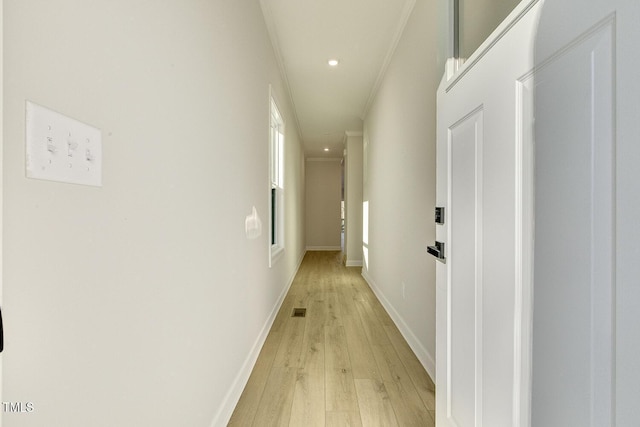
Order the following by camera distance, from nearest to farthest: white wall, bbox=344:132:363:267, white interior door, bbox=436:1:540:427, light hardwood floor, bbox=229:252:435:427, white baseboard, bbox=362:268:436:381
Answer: white interior door, bbox=436:1:540:427 < light hardwood floor, bbox=229:252:435:427 < white baseboard, bbox=362:268:436:381 < white wall, bbox=344:132:363:267

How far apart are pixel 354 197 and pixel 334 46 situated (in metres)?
3.25

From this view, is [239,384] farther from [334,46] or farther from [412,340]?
[334,46]

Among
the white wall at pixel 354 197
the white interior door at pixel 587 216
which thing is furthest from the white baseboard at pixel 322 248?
the white interior door at pixel 587 216

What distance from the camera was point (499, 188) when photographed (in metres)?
0.83

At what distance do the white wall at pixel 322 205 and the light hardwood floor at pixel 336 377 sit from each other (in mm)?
5874

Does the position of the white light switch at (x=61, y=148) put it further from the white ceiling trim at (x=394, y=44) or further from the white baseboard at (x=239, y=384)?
the white ceiling trim at (x=394, y=44)

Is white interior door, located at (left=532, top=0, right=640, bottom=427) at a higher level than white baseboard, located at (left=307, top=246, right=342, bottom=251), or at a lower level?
higher

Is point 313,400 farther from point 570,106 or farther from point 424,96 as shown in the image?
point 424,96

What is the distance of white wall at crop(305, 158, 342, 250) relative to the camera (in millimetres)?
9234

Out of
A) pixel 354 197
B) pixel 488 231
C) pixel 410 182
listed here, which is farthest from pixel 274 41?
pixel 354 197

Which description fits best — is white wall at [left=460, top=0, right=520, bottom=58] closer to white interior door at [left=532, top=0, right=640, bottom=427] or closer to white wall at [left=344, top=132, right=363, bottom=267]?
white interior door at [left=532, top=0, right=640, bottom=427]

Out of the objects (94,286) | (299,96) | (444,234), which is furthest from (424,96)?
(299,96)

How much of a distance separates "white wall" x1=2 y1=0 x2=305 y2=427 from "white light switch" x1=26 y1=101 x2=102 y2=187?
0.02m

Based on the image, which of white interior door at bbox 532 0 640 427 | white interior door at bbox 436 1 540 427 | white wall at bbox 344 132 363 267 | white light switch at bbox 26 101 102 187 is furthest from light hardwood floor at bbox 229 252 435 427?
white wall at bbox 344 132 363 267
